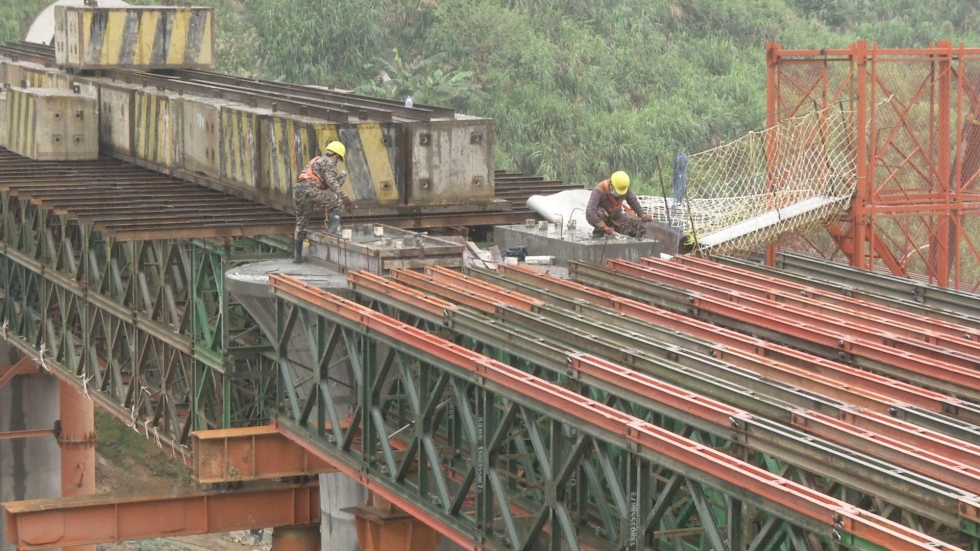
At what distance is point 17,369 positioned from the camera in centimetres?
3538

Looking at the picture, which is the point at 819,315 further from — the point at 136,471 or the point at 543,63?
the point at 543,63

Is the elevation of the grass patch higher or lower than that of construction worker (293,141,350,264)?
lower

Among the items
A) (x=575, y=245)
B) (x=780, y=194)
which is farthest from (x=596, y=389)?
(x=780, y=194)

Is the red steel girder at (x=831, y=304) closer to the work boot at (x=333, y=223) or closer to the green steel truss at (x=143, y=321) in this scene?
the work boot at (x=333, y=223)

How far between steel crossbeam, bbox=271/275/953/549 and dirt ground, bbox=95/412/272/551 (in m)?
22.0

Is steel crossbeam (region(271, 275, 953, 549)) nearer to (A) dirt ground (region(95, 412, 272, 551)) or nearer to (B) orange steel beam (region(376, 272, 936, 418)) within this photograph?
(B) orange steel beam (region(376, 272, 936, 418))

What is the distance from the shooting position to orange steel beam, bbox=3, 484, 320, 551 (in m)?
21.2

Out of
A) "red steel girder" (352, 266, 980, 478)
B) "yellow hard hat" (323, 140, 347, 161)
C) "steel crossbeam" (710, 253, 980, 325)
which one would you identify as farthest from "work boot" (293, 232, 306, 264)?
"red steel girder" (352, 266, 980, 478)

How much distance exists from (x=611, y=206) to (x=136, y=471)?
85.3ft

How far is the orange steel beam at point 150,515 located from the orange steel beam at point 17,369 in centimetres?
1371

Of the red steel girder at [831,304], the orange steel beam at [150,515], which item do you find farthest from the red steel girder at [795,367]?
the orange steel beam at [150,515]

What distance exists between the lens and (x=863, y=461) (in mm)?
11055

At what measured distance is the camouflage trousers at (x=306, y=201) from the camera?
21812mm

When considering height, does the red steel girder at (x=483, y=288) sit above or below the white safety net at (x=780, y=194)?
below
